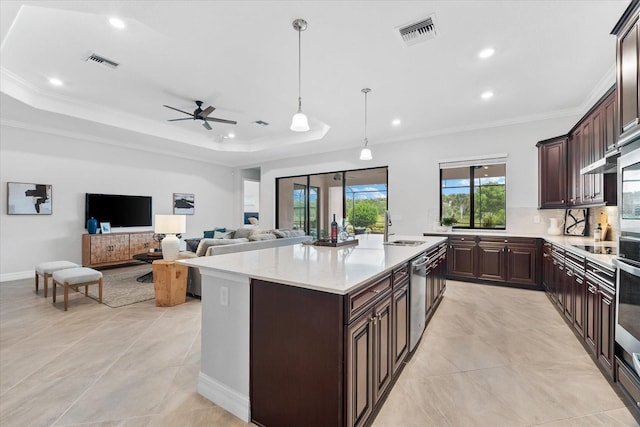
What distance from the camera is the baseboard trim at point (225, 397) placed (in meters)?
1.70

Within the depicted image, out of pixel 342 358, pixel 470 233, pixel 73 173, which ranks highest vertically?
pixel 73 173

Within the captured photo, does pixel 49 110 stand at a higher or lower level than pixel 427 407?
higher

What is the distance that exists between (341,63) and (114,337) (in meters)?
3.80

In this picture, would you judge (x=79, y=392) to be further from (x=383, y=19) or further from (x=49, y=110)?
(x=49, y=110)

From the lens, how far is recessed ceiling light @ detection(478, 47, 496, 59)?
2.97m

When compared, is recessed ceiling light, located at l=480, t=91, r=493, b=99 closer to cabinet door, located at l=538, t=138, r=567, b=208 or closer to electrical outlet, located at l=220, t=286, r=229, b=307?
cabinet door, located at l=538, t=138, r=567, b=208

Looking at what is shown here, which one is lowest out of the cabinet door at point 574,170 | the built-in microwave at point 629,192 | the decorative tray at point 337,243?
the decorative tray at point 337,243

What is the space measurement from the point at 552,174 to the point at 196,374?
18.0 ft

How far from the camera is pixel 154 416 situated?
1.74 meters

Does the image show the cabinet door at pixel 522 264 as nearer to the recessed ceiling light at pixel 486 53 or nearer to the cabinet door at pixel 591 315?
the cabinet door at pixel 591 315

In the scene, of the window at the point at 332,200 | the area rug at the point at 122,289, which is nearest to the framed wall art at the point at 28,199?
the area rug at the point at 122,289

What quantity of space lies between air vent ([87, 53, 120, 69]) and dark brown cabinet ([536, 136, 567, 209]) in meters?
6.27

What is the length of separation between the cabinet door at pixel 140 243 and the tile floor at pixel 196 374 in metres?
2.83

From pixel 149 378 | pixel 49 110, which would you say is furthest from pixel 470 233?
pixel 49 110
